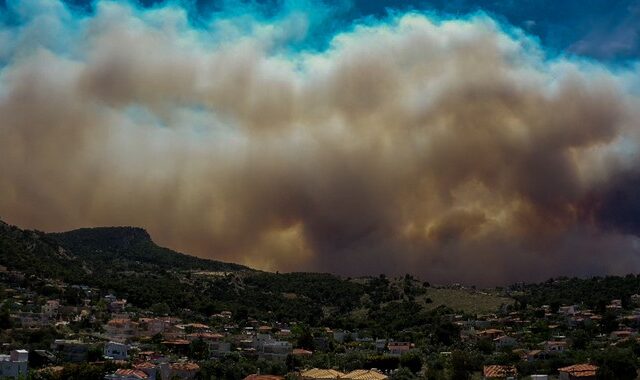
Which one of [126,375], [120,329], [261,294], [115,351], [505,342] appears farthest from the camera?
[261,294]

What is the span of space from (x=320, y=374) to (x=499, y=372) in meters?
20.7

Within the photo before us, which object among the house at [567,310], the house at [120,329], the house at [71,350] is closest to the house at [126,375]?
the house at [71,350]

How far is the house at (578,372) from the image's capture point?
77938 mm

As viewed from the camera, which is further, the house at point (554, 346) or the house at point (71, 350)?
the house at point (554, 346)

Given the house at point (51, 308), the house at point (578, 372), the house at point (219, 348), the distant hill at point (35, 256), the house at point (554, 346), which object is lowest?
the house at point (578, 372)

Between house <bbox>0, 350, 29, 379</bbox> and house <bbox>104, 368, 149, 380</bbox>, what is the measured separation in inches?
349

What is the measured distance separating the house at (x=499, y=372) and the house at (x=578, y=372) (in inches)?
205

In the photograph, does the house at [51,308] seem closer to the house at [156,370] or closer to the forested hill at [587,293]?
the house at [156,370]

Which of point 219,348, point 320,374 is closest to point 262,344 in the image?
point 219,348

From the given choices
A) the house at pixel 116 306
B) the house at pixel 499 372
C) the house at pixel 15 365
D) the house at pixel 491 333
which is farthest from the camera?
the house at pixel 116 306

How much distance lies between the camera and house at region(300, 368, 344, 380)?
3155 inches

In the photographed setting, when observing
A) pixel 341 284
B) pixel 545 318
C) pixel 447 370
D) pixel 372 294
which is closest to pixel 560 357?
pixel 447 370

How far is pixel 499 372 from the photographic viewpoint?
8100cm

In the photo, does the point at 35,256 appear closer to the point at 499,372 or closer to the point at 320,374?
the point at 320,374
